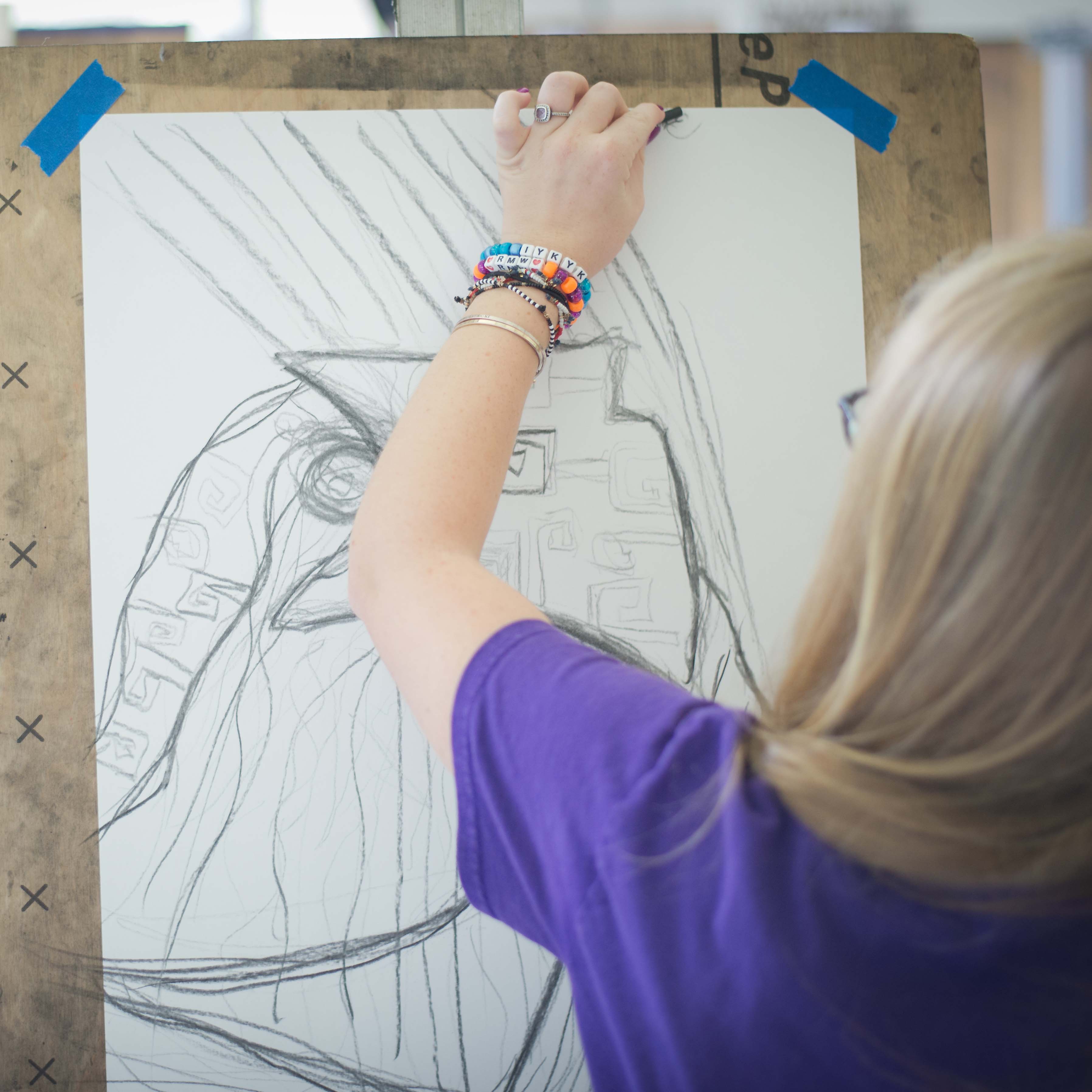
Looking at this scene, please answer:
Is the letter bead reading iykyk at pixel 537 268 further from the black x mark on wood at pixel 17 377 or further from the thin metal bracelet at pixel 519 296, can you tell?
the black x mark on wood at pixel 17 377

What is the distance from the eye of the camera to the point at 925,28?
1417mm

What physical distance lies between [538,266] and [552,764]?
16.4 inches

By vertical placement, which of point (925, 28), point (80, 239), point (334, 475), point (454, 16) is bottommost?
point (334, 475)

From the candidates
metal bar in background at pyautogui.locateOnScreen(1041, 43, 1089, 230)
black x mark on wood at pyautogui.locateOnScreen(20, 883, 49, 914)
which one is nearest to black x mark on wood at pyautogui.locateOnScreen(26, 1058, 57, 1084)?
black x mark on wood at pyautogui.locateOnScreen(20, 883, 49, 914)

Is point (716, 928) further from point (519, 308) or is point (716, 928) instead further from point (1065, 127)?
point (1065, 127)

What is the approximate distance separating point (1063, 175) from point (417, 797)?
5.38ft

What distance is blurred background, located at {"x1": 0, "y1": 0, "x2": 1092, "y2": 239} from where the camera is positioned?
4.17 feet

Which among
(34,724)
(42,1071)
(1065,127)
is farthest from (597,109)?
(1065,127)

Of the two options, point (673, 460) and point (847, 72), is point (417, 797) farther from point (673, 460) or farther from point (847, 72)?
point (847, 72)

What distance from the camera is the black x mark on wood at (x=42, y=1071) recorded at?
0.72m

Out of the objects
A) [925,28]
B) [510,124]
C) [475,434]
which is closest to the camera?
[475,434]

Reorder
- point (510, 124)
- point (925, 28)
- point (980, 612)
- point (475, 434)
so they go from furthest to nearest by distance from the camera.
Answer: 1. point (925, 28)
2. point (510, 124)
3. point (475, 434)
4. point (980, 612)

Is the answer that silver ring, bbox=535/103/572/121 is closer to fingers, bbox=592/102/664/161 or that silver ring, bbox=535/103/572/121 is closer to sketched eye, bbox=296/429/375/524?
fingers, bbox=592/102/664/161

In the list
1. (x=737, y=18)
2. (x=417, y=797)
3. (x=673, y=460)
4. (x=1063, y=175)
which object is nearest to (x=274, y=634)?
(x=417, y=797)
